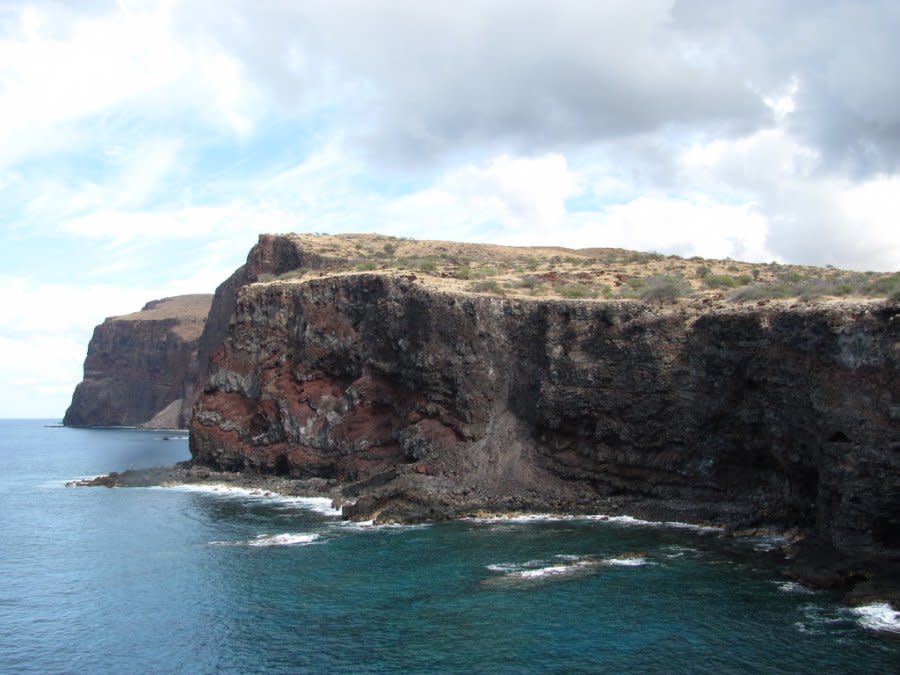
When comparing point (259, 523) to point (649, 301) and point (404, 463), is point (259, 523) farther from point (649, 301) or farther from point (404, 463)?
point (649, 301)

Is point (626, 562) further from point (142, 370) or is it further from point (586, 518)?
point (142, 370)

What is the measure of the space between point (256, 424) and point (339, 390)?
846cm

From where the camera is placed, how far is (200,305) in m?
176

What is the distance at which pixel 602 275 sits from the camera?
206ft

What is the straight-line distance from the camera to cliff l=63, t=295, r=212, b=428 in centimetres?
14912

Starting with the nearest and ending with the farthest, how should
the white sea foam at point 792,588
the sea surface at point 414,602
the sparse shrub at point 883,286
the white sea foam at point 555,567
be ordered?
the sea surface at point 414,602 → the white sea foam at point 792,588 → the white sea foam at point 555,567 → the sparse shrub at point 883,286

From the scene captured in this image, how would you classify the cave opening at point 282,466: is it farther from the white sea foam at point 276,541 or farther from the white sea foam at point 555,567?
the white sea foam at point 555,567

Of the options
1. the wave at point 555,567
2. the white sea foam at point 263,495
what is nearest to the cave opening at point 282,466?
the white sea foam at point 263,495

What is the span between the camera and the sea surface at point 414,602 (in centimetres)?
2269

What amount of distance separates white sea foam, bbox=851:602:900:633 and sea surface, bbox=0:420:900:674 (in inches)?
3.7

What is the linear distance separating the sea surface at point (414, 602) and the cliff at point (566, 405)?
12.5 ft

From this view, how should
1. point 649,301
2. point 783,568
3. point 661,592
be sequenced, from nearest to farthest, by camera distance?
1. point 661,592
2. point 783,568
3. point 649,301

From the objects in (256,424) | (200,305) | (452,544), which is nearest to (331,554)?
(452,544)

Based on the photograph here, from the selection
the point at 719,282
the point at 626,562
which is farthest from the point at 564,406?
the point at 719,282
